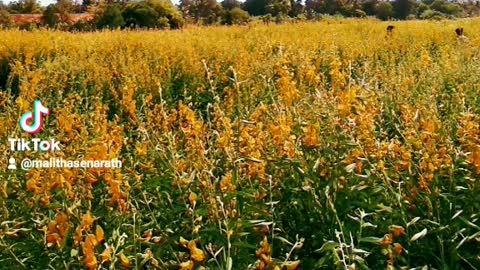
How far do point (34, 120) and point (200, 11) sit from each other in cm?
2671

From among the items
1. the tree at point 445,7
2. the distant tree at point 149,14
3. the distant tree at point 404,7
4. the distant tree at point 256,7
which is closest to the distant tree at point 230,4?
the distant tree at point 256,7

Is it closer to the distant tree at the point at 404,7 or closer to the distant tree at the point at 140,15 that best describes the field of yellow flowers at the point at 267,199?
the distant tree at the point at 140,15

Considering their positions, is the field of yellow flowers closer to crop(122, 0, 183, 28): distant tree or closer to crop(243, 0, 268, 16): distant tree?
crop(122, 0, 183, 28): distant tree

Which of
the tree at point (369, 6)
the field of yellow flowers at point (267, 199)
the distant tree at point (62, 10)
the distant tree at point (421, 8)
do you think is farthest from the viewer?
the distant tree at point (421, 8)

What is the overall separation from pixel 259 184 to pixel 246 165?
0.33ft

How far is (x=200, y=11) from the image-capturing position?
28719 millimetres

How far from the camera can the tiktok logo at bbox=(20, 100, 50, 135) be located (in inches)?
110

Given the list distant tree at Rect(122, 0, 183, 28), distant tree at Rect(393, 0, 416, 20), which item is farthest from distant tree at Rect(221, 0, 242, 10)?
distant tree at Rect(122, 0, 183, 28)

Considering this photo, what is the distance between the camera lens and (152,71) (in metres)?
5.19

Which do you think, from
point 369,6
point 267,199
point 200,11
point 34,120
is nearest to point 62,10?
point 200,11

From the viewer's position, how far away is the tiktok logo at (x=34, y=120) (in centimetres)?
279

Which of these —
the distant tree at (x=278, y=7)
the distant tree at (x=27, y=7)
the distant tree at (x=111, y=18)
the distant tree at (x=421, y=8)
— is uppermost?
the distant tree at (x=421, y=8)

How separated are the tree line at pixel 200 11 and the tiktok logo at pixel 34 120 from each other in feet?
26.9

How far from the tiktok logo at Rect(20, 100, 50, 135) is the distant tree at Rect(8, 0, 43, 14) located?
29075mm
